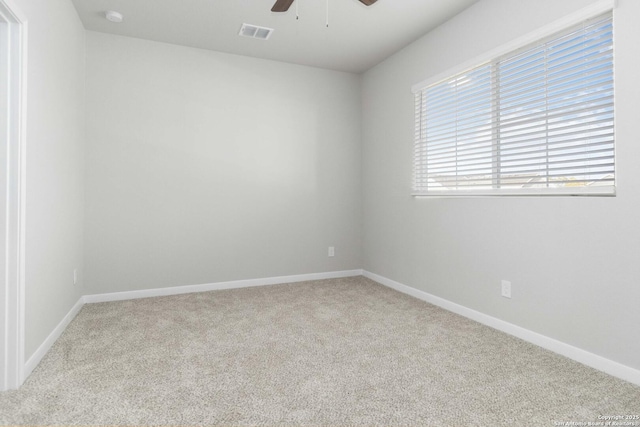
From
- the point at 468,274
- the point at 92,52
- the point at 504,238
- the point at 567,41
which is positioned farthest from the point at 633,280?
the point at 92,52

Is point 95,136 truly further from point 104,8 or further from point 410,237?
point 410,237

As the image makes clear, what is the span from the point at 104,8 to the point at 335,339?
124 inches

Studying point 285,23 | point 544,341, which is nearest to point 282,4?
point 285,23

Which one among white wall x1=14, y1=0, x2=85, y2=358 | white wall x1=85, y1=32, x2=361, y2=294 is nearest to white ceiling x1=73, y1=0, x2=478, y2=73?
white wall x1=85, y1=32, x2=361, y2=294

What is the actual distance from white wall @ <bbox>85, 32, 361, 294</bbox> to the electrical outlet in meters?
2.08

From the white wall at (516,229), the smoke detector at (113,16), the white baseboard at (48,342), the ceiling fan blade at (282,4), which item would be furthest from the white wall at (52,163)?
the white wall at (516,229)

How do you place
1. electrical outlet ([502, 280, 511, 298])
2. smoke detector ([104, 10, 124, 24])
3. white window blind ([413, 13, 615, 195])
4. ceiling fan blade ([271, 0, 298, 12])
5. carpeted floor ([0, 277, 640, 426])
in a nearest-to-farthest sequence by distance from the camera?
carpeted floor ([0, 277, 640, 426])
white window blind ([413, 13, 615, 195])
ceiling fan blade ([271, 0, 298, 12])
electrical outlet ([502, 280, 511, 298])
smoke detector ([104, 10, 124, 24])

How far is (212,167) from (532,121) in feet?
9.47

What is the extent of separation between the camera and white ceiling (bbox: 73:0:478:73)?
2.94 meters

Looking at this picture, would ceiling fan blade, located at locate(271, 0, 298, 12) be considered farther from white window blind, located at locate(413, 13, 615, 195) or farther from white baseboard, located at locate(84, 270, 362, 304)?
white baseboard, located at locate(84, 270, 362, 304)

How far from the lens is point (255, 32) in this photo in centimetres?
342

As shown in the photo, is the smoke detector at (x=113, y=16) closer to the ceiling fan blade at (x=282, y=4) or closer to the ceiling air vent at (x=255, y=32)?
the ceiling air vent at (x=255, y=32)

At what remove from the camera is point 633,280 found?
6.42 ft

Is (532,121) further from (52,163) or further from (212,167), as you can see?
(52,163)
